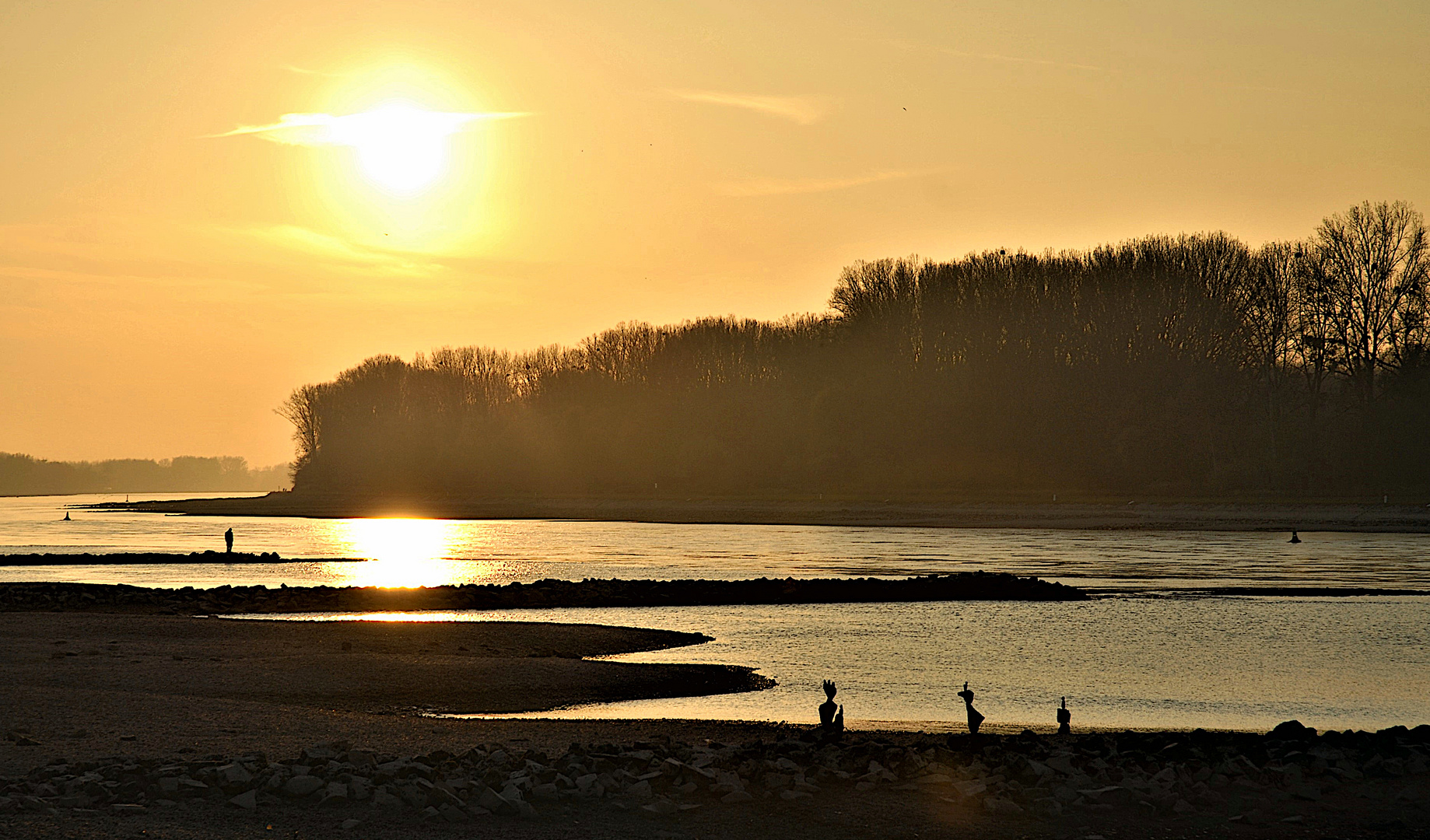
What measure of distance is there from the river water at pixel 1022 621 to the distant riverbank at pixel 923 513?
13.0 ft

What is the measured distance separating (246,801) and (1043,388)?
78.7 metres

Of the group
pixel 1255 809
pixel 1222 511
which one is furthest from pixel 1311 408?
pixel 1255 809

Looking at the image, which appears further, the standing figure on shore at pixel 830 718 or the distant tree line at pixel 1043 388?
the distant tree line at pixel 1043 388

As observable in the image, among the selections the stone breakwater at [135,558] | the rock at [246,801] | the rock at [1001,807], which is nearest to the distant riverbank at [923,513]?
the stone breakwater at [135,558]

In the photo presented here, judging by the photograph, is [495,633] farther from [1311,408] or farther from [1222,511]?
[1311,408]

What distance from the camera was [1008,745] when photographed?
13031mm

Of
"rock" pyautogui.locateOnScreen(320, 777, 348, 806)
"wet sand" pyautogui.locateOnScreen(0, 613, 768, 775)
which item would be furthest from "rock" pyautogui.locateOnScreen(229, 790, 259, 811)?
"wet sand" pyautogui.locateOnScreen(0, 613, 768, 775)

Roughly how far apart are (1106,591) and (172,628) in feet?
76.9

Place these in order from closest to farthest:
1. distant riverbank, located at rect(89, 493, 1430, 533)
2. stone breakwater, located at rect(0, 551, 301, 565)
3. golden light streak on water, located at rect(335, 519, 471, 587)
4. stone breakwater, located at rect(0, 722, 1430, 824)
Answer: stone breakwater, located at rect(0, 722, 1430, 824) → golden light streak on water, located at rect(335, 519, 471, 587) → stone breakwater, located at rect(0, 551, 301, 565) → distant riverbank, located at rect(89, 493, 1430, 533)

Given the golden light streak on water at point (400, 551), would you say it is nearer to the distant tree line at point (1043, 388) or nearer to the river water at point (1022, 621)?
the river water at point (1022, 621)

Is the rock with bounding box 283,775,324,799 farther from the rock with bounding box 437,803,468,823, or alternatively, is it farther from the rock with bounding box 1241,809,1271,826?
the rock with bounding box 1241,809,1271,826

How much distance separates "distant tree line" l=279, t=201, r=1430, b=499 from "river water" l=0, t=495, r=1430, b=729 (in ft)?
38.4

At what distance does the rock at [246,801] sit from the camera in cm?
1034

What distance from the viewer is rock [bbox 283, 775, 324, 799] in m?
10.7
